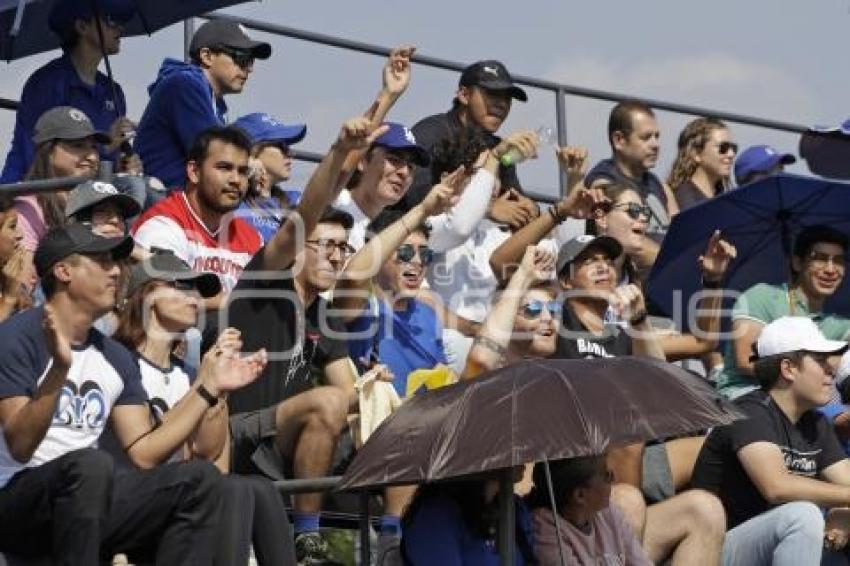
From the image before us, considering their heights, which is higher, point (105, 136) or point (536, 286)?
point (105, 136)

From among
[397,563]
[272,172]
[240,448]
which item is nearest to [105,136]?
[272,172]

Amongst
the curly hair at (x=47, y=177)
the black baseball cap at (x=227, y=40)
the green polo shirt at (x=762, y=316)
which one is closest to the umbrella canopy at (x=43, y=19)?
the black baseball cap at (x=227, y=40)

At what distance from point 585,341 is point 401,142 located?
4.77 ft

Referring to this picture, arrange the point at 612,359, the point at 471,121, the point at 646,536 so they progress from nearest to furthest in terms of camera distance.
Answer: the point at 612,359, the point at 646,536, the point at 471,121

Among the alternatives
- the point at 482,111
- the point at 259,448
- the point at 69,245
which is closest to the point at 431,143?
the point at 482,111

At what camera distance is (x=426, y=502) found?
1015 centimetres

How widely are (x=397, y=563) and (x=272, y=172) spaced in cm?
335

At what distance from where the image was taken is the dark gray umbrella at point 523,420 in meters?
9.80

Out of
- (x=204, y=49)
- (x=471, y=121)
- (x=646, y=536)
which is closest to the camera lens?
(x=646, y=536)

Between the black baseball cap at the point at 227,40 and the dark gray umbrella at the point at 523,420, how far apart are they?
3.51 m

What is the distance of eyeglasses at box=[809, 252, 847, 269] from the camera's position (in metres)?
13.1

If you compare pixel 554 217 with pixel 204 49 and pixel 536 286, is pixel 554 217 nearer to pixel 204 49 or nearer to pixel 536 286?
pixel 536 286

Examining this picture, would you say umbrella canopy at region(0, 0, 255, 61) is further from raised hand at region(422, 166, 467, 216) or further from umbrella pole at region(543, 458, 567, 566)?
umbrella pole at region(543, 458, 567, 566)

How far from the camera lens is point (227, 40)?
13328mm
